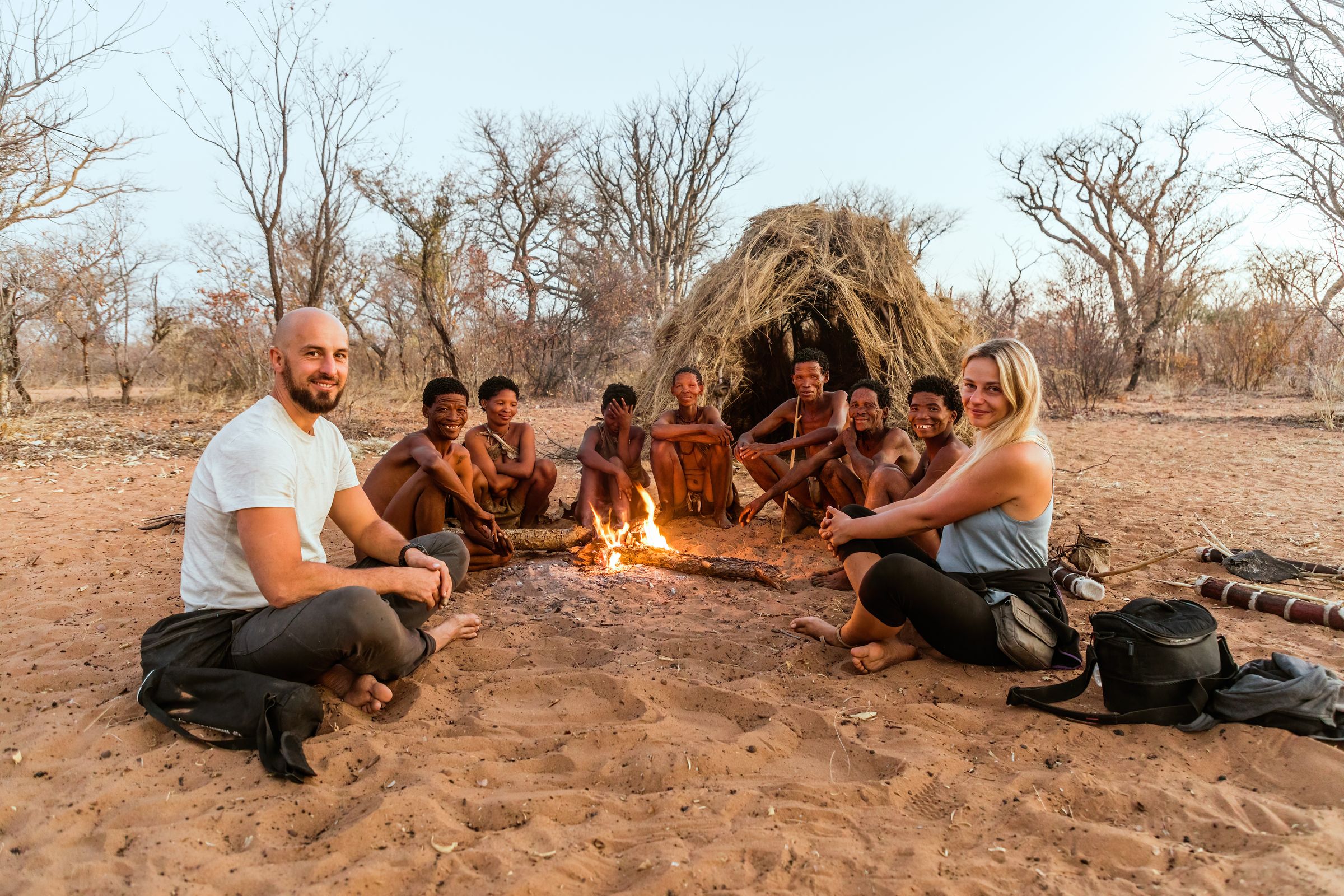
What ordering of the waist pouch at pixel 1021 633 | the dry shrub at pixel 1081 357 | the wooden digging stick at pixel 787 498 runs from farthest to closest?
1. the dry shrub at pixel 1081 357
2. the wooden digging stick at pixel 787 498
3. the waist pouch at pixel 1021 633

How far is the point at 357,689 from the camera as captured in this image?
8.12ft

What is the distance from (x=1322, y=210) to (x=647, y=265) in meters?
13.5

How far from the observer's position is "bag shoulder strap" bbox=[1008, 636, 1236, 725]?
87.0 inches

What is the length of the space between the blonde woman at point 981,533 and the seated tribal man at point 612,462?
2.32 m

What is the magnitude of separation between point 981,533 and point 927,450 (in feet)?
4.28

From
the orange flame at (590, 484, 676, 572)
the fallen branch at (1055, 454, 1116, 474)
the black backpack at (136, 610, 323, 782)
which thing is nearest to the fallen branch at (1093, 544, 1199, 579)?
the orange flame at (590, 484, 676, 572)

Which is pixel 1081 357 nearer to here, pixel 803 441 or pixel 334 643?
pixel 803 441

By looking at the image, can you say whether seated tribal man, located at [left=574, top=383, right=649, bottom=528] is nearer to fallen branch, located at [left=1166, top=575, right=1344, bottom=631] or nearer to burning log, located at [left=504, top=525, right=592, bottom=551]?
burning log, located at [left=504, top=525, right=592, bottom=551]

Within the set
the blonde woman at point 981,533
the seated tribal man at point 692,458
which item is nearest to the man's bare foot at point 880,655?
the blonde woman at point 981,533

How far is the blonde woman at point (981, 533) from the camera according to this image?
2.51 metres

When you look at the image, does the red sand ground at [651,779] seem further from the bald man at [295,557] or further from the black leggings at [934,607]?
the bald man at [295,557]

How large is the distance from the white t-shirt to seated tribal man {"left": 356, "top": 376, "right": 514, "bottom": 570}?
1.46 m

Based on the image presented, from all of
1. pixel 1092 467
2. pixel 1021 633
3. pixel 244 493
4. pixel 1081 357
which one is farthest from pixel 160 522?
pixel 1081 357

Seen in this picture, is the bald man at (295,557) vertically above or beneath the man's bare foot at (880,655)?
above
